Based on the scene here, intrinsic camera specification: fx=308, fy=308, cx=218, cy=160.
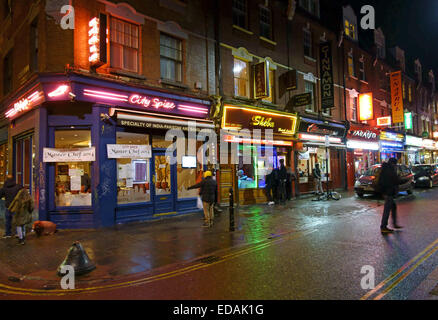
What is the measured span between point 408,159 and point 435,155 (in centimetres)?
1230

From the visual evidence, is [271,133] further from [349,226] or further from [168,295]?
[168,295]

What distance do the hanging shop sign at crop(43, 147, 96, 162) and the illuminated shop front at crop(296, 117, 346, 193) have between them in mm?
11480

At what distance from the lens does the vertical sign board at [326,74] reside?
18.8 meters

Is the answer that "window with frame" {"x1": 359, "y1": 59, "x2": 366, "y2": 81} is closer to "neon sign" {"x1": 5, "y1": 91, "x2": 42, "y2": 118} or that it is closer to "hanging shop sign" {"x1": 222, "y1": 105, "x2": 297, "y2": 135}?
"hanging shop sign" {"x1": 222, "y1": 105, "x2": 297, "y2": 135}

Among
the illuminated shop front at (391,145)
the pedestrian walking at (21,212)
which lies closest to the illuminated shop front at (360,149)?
the illuminated shop front at (391,145)

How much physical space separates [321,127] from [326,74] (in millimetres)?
3274

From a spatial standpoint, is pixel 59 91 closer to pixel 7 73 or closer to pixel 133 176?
pixel 133 176

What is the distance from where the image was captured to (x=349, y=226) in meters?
9.09

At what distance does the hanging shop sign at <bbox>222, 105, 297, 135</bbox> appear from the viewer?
13.9 metres

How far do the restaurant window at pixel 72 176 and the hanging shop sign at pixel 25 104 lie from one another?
123 cm

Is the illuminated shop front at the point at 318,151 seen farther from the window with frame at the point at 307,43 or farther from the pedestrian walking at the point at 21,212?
the pedestrian walking at the point at 21,212

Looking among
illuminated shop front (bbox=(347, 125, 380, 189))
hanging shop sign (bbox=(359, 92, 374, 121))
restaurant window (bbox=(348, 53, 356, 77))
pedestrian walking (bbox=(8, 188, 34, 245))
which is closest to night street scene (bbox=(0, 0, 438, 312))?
pedestrian walking (bbox=(8, 188, 34, 245))

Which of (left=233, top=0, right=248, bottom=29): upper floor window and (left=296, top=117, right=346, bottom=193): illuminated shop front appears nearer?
(left=233, top=0, right=248, bottom=29): upper floor window
